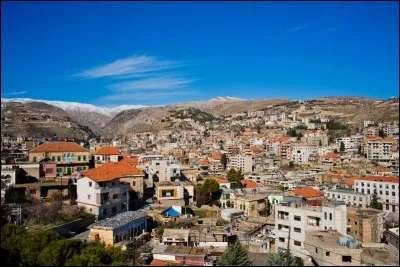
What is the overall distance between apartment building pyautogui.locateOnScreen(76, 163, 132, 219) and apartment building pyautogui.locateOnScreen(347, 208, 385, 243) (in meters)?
10.7

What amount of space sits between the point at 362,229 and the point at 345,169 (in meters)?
25.5

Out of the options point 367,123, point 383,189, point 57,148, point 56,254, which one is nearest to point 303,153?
point 383,189

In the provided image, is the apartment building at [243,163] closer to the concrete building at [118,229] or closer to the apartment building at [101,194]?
the apartment building at [101,194]

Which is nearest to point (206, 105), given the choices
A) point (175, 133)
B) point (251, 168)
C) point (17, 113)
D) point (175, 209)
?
point (175, 133)

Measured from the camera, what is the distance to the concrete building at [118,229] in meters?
14.9

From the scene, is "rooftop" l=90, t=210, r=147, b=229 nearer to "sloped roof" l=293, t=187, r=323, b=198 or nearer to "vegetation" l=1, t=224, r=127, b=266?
"vegetation" l=1, t=224, r=127, b=266

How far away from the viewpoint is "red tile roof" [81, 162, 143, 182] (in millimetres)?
19519

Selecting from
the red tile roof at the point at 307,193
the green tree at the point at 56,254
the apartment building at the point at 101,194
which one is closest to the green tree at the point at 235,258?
the green tree at the point at 56,254

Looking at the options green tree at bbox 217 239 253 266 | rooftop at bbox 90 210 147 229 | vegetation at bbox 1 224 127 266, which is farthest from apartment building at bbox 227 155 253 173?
vegetation at bbox 1 224 127 266

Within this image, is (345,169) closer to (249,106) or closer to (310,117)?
(310,117)

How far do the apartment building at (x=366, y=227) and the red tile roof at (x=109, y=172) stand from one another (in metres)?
11.4

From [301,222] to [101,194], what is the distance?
8.82m

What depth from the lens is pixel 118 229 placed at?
15.4 metres

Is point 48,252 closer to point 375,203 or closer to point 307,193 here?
point 307,193
